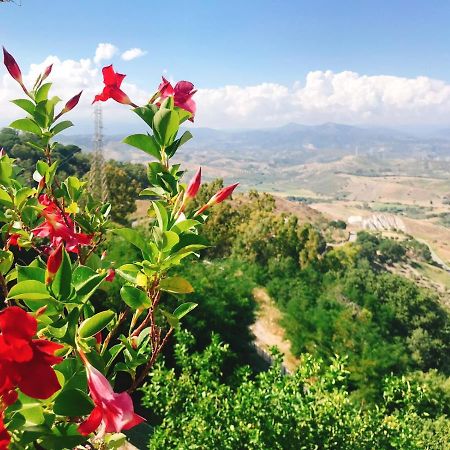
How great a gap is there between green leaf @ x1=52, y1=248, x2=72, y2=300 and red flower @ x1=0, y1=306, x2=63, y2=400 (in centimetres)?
23

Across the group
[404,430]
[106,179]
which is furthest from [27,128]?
[106,179]

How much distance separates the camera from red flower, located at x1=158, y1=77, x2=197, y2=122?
141 centimetres

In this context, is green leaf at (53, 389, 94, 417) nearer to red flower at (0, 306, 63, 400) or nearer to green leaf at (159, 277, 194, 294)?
red flower at (0, 306, 63, 400)

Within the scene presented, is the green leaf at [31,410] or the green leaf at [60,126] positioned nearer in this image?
the green leaf at [31,410]

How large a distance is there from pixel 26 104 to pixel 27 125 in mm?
80

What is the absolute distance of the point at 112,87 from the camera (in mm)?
1508

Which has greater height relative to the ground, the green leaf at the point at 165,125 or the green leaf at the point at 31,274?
the green leaf at the point at 165,125

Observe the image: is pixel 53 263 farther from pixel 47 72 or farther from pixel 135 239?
pixel 47 72

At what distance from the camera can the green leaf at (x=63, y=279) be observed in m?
0.92

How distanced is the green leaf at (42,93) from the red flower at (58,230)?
1.40 ft

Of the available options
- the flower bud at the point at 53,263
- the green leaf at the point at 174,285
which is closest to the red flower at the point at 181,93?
the green leaf at the point at 174,285

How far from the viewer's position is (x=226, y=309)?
11.3m

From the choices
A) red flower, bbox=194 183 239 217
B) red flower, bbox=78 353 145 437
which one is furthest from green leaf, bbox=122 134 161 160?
red flower, bbox=78 353 145 437

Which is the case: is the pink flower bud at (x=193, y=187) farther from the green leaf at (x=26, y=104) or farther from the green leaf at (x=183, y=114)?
the green leaf at (x=26, y=104)
